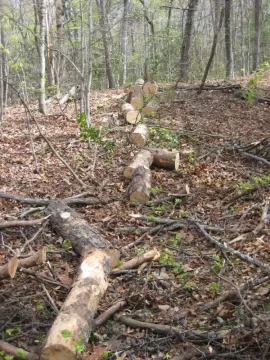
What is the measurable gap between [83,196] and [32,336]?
299cm

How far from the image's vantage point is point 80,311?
11.3 ft

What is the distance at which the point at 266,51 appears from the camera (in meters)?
27.3

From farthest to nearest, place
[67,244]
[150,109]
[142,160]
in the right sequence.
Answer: [150,109]
[142,160]
[67,244]

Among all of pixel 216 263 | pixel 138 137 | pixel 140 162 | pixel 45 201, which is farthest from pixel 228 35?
pixel 216 263

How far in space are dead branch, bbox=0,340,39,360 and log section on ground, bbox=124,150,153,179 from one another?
13.1 feet

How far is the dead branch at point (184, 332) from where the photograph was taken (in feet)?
10.9

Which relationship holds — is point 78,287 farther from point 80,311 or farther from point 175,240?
point 175,240

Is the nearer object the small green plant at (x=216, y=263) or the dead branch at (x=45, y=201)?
the small green plant at (x=216, y=263)

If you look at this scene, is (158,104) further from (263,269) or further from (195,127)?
(263,269)

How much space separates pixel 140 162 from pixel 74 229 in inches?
94.6

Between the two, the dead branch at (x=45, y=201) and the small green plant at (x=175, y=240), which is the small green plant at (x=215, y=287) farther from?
the dead branch at (x=45, y=201)

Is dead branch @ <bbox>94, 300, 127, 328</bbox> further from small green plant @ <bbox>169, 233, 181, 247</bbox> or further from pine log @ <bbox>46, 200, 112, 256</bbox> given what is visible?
small green plant @ <bbox>169, 233, 181, 247</bbox>

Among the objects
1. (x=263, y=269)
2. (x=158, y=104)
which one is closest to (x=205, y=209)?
(x=263, y=269)

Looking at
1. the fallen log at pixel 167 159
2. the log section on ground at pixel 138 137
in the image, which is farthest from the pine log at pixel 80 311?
the log section on ground at pixel 138 137
